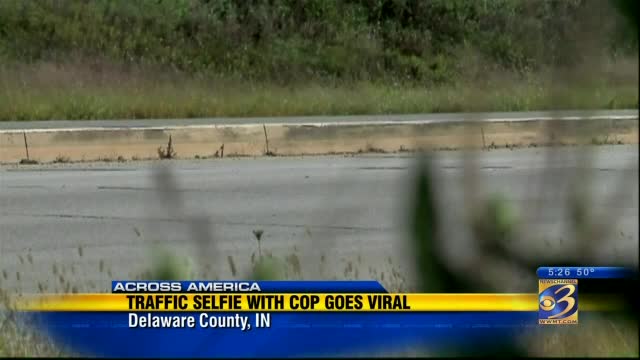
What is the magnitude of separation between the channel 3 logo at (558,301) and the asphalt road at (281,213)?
0.12m

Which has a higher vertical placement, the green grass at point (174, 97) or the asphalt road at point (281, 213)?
the asphalt road at point (281, 213)

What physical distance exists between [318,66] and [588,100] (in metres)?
21.4

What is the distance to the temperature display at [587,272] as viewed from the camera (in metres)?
1.24

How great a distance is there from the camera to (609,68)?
103 centimetres

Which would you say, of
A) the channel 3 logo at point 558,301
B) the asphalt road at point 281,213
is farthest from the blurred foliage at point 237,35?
the channel 3 logo at point 558,301

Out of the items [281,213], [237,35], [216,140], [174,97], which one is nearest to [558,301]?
[281,213]

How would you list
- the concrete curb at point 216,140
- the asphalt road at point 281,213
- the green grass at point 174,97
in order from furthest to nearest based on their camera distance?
the green grass at point 174,97 → the concrete curb at point 216,140 → the asphalt road at point 281,213

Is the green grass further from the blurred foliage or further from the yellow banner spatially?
the yellow banner

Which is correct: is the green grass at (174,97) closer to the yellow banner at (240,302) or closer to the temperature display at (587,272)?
the yellow banner at (240,302)

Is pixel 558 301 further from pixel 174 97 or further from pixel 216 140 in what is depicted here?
pixel 174 97

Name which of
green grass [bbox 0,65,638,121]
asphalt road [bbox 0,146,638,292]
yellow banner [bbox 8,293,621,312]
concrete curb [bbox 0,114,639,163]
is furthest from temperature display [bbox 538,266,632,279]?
green grass [bbox 0,65,638,121]

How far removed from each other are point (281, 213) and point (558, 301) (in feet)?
22.4

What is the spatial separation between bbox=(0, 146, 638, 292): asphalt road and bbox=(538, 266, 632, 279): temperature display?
0.05 feet

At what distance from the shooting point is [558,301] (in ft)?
5.74
